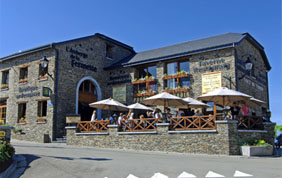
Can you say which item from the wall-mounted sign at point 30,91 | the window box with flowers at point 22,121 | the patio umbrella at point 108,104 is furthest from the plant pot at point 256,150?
the window box with flowers at point 22,121

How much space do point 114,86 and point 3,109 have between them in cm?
832

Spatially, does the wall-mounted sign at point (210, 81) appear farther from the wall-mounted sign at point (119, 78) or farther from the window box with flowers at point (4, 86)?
the window box with flowers at point (4, 86)

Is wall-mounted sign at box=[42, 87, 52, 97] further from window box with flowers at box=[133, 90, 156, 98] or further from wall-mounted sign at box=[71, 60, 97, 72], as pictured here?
window box with flowers at box=[133, 90, 156, 98]

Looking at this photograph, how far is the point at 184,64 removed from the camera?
64.4 ft

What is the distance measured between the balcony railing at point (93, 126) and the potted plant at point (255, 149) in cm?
672

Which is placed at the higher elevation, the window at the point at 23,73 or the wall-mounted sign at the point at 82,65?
the wall-mounted sign at the point at 82,65

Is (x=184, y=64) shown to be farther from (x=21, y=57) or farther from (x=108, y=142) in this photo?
(x=21, y=57)

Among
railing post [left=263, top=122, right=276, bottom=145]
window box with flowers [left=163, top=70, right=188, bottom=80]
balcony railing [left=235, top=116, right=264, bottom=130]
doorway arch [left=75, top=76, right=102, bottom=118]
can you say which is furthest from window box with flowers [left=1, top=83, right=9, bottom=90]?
railing post [left=263, top=122, right=276, bottom=145]

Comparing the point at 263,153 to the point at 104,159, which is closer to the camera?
the point at 104,159

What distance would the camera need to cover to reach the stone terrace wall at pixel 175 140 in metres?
12.5

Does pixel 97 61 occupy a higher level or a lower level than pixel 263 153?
higher

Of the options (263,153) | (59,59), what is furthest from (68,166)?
(59,59)

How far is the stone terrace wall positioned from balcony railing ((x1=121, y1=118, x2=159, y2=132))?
11.7 inches

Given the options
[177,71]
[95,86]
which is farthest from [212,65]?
[95,86]
